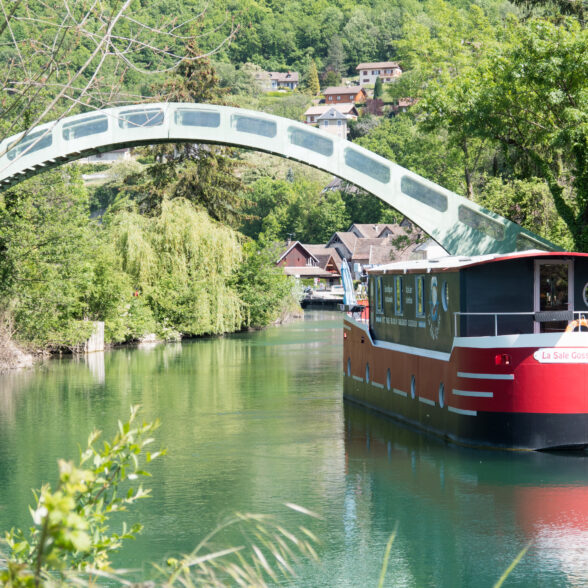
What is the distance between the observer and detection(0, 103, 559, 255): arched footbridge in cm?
2239

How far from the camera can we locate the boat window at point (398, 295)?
20500 mm

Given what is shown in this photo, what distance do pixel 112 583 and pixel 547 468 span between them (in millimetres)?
7365

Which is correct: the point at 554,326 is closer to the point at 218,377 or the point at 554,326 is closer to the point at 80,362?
the point at 218,377

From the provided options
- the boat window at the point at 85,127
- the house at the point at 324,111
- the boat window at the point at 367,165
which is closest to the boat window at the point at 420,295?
the boat window at the point at 367,165

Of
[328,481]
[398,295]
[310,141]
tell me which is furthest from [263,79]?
[328,481]

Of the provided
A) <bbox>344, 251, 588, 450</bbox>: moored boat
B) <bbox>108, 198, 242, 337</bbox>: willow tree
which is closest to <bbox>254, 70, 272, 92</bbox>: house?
<bbox>108, 198, 242, 337</bbox>: willow tree

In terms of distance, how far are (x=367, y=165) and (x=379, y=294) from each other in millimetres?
2881

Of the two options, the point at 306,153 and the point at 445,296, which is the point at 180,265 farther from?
the point at 445,296

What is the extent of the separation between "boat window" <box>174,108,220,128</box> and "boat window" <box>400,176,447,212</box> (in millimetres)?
4408

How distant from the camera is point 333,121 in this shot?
596 feet

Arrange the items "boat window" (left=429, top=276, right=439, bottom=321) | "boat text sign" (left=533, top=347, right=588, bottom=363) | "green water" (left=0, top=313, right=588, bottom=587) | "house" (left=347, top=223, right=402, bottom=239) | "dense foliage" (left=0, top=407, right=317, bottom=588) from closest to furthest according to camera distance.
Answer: "dense foliage" (left=0, top=407, right=317, bottom=588) < "green water" (left=0, top=313, right=588, bottom=587) < "boat text sign" (left=533, top=347, right=588, bottom=363) < "boat window" (left=429, top=276, right=439, bottom=321) < "house" (left=347, top=223, right=402, bottom=239)

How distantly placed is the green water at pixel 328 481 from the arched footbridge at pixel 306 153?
15.6ft

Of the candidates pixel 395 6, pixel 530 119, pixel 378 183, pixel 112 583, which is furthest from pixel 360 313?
pixel 395 6

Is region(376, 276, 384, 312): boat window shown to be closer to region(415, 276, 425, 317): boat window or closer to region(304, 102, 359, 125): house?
region(415, 276, 425, 317): boat window
